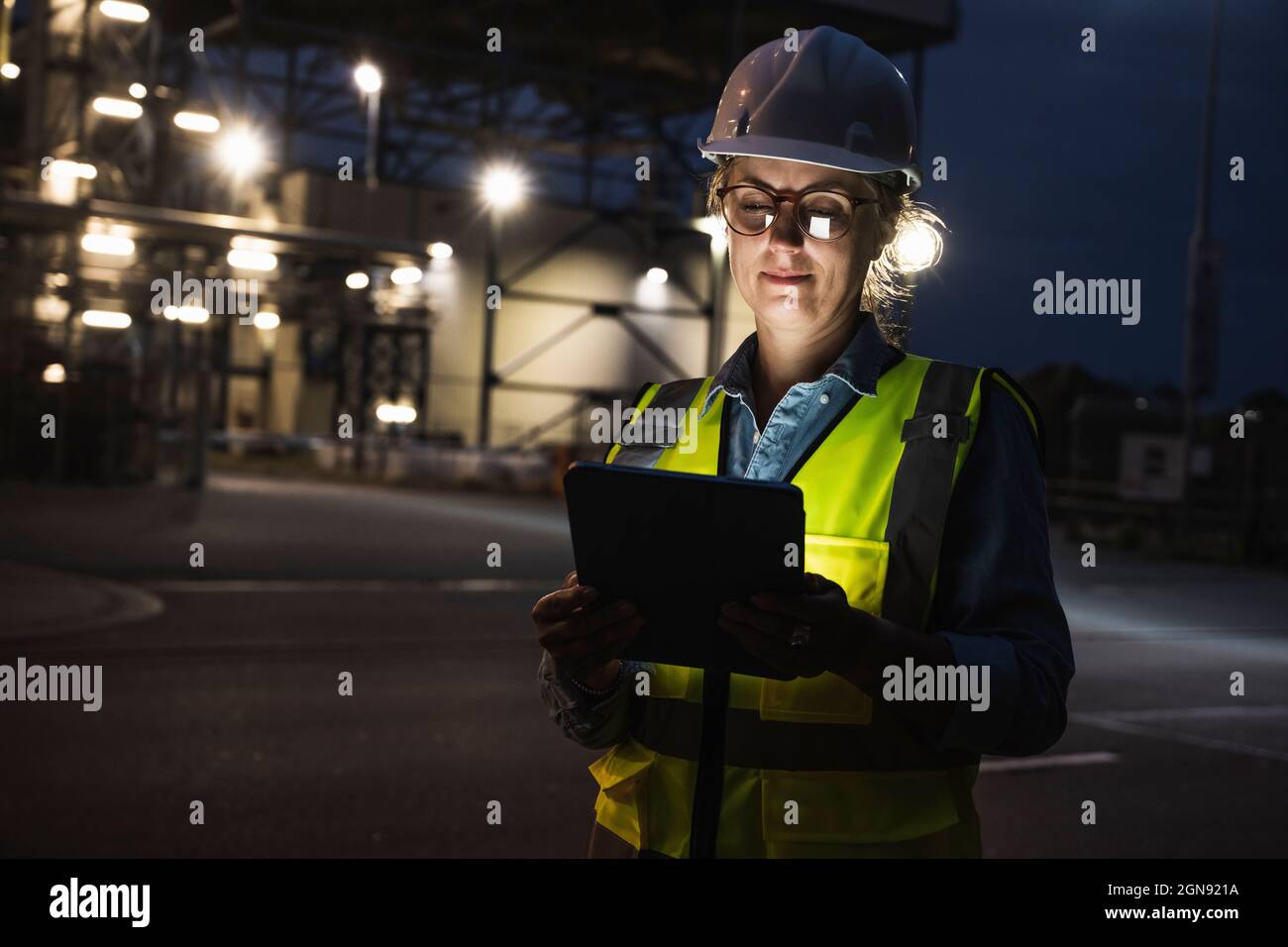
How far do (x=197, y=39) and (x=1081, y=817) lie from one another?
14467 millimetres

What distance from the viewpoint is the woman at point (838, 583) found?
2.08 metres

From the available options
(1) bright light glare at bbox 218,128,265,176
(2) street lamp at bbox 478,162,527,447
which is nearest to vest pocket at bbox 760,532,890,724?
(1) bright light glare at bbox 218,128,265,176

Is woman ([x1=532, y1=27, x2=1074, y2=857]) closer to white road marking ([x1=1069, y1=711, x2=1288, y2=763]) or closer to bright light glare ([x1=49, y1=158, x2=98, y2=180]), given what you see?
white road marking ([x1=1069, y1=711, x2=1288, y2=763])

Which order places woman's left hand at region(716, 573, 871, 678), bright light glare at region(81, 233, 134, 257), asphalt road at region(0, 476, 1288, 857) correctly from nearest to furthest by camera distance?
woman's left hand at region(716, 573, 871, 678) → asphalt road at region(0, 476, 1288, 857) → bright light glare at region(81, 233, 134, 257)

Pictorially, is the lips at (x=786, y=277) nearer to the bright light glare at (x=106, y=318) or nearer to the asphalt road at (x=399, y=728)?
the asphalt road at (x=399, y=728)

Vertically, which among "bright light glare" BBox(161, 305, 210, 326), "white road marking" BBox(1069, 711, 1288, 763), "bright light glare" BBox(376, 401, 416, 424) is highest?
"bright light glare" BBox(161, 305, 210, 326)

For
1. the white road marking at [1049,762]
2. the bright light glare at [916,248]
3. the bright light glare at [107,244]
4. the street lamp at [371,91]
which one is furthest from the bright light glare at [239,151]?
the bright light glare at [916,248]

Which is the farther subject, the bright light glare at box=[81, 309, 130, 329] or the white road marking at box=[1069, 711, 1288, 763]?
the bright light glare at box=[81, 309, 130, 329]

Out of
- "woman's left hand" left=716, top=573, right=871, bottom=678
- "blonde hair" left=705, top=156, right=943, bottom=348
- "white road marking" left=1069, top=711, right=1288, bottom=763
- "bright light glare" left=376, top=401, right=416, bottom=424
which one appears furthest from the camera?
"bright light glare" left=376, top=401, right=416, bottom=424

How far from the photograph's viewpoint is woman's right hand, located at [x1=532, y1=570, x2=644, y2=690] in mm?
2072
